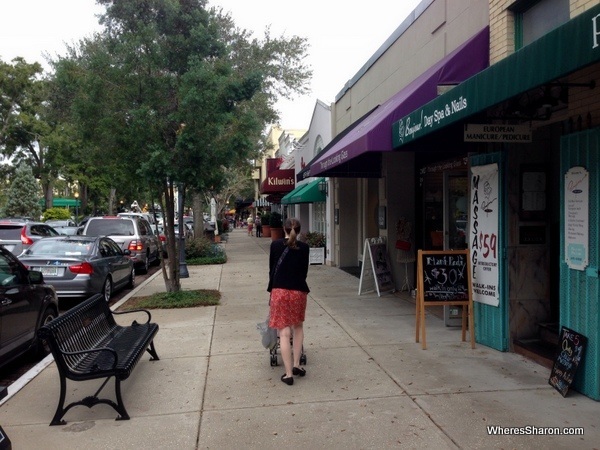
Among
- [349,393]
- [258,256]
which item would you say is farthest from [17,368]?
[258,256]

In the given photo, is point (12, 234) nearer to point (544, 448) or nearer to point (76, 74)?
point (76, 74)

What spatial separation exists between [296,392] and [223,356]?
1704 millimetres

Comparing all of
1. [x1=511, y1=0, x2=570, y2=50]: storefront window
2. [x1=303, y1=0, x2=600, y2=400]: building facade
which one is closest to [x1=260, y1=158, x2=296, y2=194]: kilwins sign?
[x1=303, y1=0, x2=600, y2=400]: building facade

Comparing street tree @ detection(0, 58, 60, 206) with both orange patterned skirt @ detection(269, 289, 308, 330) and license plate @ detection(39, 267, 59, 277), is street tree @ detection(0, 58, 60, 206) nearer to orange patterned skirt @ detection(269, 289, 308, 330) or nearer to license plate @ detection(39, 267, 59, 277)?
license plate @ detection(39, 267, 59, 277)

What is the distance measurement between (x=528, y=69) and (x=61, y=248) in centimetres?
986

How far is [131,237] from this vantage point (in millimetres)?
17266

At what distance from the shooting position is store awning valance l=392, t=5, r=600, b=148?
3625mm

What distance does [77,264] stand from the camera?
10703 mm

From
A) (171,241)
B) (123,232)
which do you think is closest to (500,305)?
(171,241)

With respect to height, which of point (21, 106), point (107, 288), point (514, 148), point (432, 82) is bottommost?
point (107, 288)

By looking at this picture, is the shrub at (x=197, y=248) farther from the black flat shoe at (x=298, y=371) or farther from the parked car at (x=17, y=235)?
the black flat shoe at (x=298, y=371)

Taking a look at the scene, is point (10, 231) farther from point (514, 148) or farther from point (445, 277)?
point (514, 148)

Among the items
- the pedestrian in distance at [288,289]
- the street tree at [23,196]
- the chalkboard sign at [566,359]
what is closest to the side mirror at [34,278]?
the pedestrian in distance at [288,289]

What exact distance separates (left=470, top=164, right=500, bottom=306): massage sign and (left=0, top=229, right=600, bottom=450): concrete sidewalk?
0.75 meters
